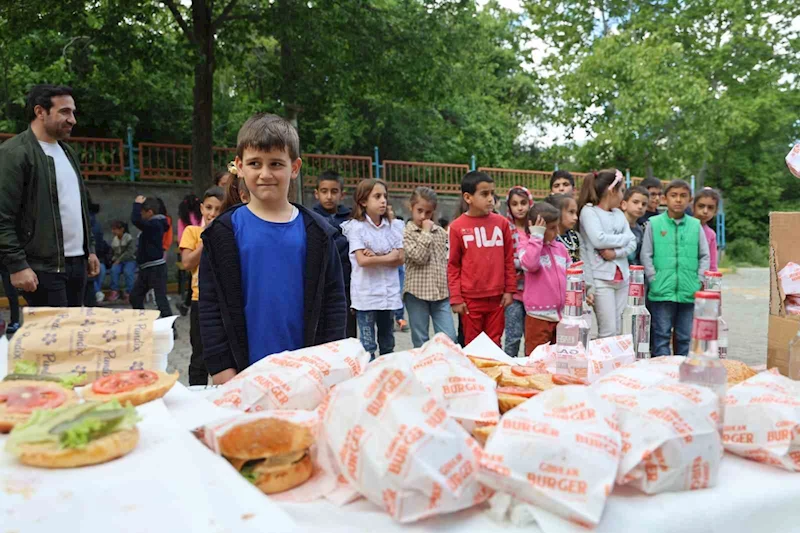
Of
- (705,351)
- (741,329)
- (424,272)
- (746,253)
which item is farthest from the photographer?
(746,253)

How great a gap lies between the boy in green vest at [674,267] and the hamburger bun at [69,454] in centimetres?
505

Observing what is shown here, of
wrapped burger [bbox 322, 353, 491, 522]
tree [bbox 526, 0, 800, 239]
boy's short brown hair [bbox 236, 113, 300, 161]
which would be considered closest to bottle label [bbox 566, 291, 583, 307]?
wrapped burger [bbox 322, 353, 491, 522]

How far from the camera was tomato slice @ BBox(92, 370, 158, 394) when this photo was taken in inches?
62.7

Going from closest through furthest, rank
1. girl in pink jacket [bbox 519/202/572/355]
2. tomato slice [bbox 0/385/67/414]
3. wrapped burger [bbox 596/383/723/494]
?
wrapped burger [bbox 596/383/723/494] → tomato slice [bbox 0/385/67/414] → girl in pink jacket [bbox 519/202/572/355]

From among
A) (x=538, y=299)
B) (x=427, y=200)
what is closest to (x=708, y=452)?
(x=538, y=299)

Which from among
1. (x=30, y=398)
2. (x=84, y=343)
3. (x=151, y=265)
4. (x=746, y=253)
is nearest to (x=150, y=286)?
(x=151, y=265)

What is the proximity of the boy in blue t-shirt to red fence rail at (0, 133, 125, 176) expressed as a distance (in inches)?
543

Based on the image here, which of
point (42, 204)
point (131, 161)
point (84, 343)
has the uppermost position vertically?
point (131, 161)

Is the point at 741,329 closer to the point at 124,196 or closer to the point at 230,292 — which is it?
the point at 230,292

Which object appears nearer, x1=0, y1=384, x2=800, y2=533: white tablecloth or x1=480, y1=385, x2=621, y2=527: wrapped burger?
x1=0, y1=384, x2=800, y2=533: white tablecloth

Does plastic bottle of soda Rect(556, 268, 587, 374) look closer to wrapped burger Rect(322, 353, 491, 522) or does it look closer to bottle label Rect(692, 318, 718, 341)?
bottle label Rect(692, 318, 718, 341)

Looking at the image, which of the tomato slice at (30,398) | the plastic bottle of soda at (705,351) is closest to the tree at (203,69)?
the tomato slice at (30,398)

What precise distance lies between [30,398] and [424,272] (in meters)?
4.34

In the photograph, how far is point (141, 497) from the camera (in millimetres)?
1124
